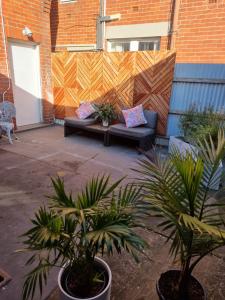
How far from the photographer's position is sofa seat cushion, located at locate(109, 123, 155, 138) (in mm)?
4566

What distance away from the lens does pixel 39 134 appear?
18.9 ft

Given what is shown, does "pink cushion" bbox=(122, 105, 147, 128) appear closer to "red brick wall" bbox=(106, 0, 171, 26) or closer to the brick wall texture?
the brick wall texture

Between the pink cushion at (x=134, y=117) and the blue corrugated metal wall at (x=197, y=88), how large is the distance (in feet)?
2.11

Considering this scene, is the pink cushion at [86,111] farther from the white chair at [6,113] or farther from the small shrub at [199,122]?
the small shrub at [199,122]

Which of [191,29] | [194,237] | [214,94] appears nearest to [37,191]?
[194,237]

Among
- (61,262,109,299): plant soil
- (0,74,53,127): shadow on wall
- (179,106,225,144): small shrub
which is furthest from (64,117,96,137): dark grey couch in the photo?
(61,262,109,299): plant soil

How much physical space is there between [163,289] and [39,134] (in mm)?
5078

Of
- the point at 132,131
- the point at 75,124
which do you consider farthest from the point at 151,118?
the point at 75,124

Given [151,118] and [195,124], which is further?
[151,118]

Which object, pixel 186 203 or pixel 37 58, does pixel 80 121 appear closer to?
pixel 37 58

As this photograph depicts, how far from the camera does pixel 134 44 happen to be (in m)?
6.52

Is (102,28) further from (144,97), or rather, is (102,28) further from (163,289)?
(163,289)

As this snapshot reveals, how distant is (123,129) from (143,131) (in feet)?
1.40

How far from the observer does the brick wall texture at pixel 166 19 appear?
13.5 ft
